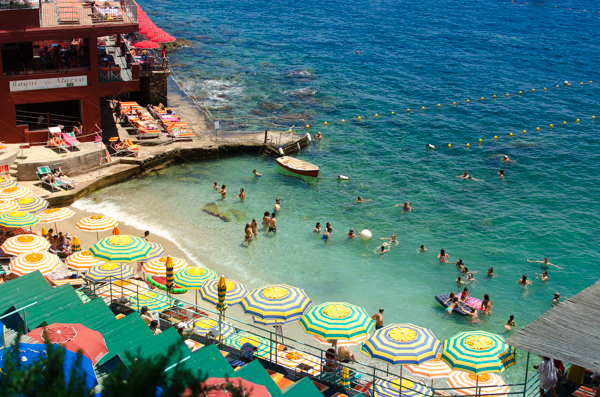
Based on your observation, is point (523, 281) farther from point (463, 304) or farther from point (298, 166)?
point (298, 166)

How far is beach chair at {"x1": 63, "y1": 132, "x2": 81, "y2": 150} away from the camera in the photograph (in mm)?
29516

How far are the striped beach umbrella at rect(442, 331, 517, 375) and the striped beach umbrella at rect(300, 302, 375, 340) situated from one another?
2274 millimetres

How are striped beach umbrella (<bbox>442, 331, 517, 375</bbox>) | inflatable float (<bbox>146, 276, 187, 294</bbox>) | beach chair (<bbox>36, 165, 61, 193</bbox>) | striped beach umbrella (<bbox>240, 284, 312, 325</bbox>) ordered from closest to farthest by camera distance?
striped beach umbrella (<bbox>442, 331, 517, 375</bbox>) < striped beach umbrella (<bbox>240, 284, 312, 325</bbox>) < inflatable float (<bbox>146, 276, 187, 294</bbox>) < beach chair (<bbox>36, 165, 61, 193</bbox>)

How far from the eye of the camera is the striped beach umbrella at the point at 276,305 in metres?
15.5

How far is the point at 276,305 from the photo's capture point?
1574cm

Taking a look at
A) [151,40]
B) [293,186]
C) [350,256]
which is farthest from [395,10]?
[350,256]

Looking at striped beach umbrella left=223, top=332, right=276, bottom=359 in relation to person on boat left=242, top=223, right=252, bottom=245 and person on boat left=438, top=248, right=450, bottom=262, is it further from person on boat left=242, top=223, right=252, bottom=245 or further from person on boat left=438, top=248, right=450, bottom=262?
person on boat left=438, top=248, right=450, bottom=262

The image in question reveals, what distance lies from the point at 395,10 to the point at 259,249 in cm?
8194

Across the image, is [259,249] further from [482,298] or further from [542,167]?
[542,167]

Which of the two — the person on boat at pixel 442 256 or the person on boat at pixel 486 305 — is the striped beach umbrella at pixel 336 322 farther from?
the person on boat at pixel 442 256

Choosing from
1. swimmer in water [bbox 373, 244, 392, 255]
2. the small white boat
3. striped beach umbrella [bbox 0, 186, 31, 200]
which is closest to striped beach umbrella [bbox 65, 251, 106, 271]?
striped beach umbrella [bbox 0, 186, 31, 200]

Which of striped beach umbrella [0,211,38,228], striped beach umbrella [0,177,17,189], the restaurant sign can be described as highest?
the restaurant sign

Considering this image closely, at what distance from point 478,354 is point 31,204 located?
17.3 metres

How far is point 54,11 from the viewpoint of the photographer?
29969mm
